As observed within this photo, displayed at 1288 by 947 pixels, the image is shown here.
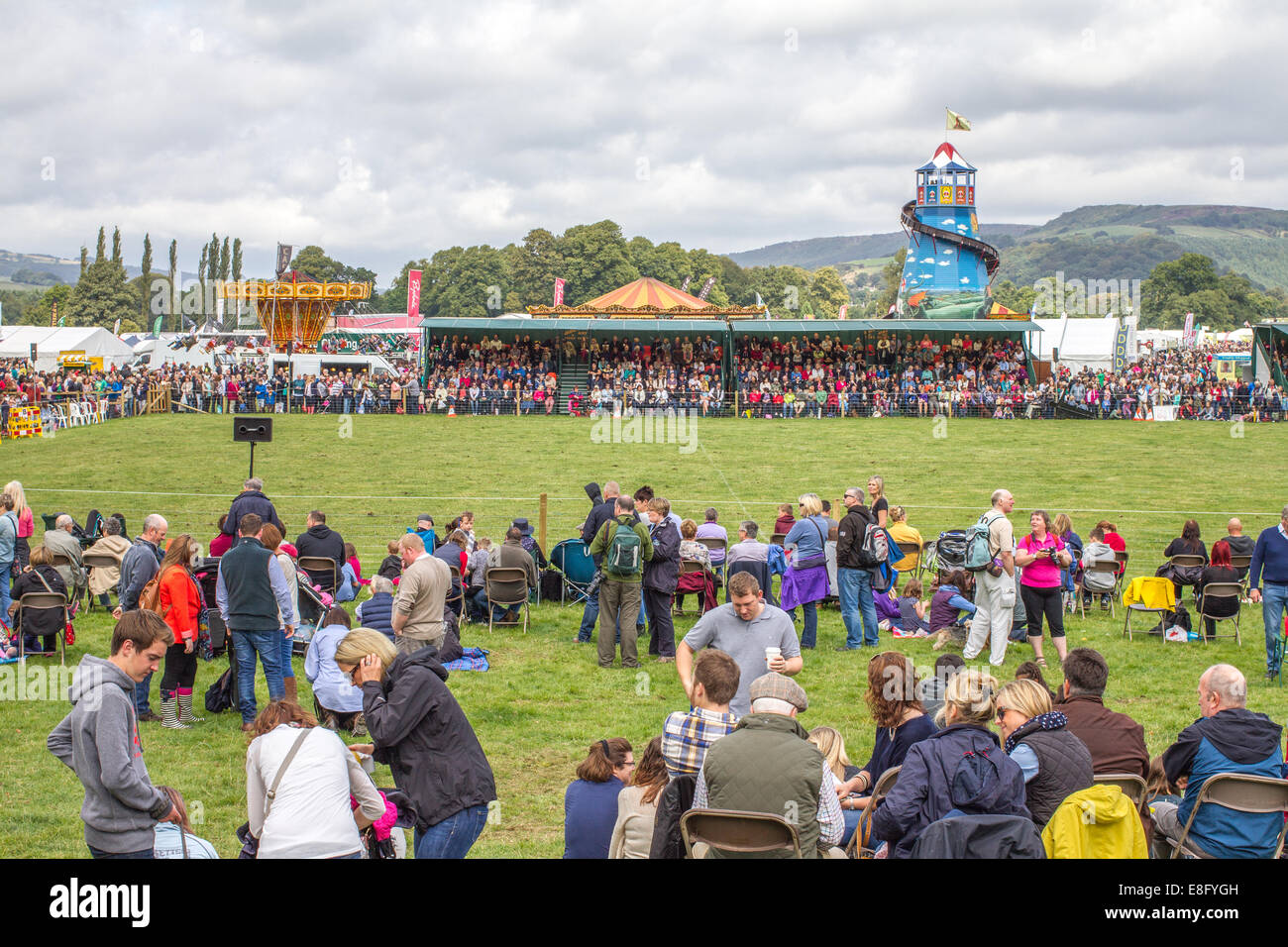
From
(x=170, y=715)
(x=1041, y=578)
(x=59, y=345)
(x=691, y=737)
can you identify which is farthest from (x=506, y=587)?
(x=59, y=345)

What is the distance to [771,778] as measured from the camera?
4406 millimetres

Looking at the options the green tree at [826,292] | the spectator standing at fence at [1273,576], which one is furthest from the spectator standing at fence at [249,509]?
the green tree at [826,292]

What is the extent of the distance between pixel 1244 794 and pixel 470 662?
7257 millimetres

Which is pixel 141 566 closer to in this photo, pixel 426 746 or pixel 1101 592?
pixel 426 746

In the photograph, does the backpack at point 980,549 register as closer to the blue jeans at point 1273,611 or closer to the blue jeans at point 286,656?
the blue jeans at point 1273,611

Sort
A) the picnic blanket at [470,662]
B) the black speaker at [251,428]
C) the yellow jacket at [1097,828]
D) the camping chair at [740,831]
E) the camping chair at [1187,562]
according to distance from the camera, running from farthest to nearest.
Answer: the black speaker at [251,428], the camping chair at [1187,562], the picnic blanket at [470,662], the yellow jacket at [1097,828], the camping chair at [740,831]

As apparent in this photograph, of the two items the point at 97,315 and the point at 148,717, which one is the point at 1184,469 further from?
the point at 97,315

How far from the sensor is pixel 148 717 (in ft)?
29.2

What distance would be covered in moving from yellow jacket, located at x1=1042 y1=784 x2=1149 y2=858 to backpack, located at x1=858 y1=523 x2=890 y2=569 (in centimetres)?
651

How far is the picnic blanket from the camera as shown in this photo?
34.1 feet

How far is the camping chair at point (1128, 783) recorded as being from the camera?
204 inches

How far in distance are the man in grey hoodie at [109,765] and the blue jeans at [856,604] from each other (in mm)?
7706
